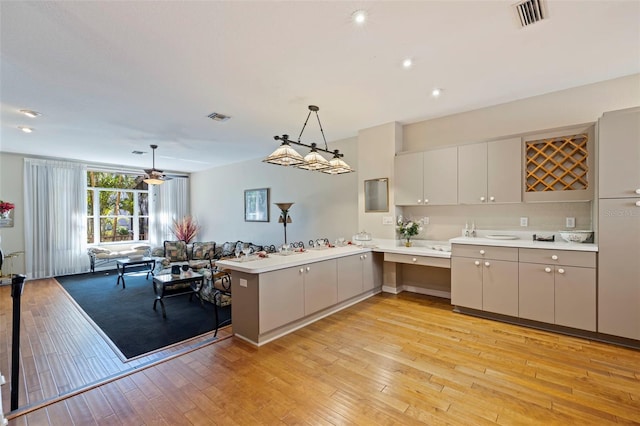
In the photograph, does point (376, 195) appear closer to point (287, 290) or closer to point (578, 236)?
point (287, 290)

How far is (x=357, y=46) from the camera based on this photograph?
96.0 inches

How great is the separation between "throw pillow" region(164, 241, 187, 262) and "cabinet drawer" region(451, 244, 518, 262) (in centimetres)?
583

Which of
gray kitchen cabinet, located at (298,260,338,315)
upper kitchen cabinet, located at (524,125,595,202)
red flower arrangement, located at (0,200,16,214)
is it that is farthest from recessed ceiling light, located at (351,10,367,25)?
red flower arrangement, located at (0,200,16,214)

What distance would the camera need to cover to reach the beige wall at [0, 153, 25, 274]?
6.10 metres

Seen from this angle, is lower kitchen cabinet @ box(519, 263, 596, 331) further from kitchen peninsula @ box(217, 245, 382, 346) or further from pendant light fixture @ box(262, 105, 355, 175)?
pendant light fixture @ box(262, 105, 355, 175)

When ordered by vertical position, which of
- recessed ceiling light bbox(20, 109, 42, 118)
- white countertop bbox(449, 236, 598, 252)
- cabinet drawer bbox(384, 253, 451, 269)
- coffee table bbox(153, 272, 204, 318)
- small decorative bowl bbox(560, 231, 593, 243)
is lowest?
coffee table bbox(153, 272, 204, 318)

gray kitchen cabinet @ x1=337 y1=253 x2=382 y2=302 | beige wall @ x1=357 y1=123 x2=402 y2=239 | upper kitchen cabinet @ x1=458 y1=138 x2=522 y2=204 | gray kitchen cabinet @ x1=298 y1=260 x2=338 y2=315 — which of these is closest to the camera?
gray kitchen cabinet @ x1=298 y1=260 x2=338 y2=315

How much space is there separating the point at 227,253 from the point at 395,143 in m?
4.51

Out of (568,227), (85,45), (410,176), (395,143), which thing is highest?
(85,45)

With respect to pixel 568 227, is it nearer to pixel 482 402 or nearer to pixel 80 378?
pixel 482 402

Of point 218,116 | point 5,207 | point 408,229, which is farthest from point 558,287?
point 5,207

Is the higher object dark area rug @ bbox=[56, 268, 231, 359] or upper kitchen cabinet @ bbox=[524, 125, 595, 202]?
upper kitchen cabinet @ bbox=[524, 125, 595, 202]

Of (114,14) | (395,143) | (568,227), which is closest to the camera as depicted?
(114,14)

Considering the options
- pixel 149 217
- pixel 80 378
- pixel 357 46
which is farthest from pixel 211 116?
pixel 149 217
